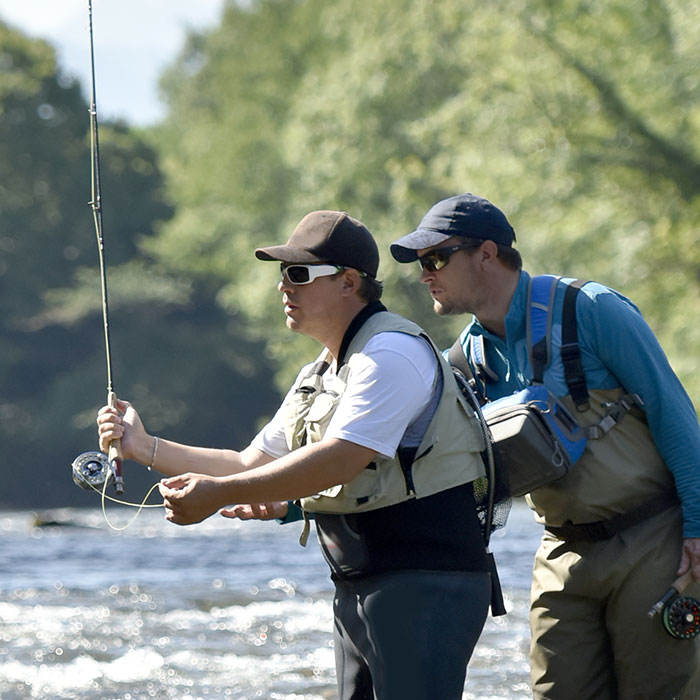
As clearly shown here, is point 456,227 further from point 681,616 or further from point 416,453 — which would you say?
point 681,616

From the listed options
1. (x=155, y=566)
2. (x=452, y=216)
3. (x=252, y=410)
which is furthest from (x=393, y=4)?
(x=452, y=216)

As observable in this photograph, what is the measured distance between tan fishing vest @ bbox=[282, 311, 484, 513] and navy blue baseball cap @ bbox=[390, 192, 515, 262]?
1.86 ft

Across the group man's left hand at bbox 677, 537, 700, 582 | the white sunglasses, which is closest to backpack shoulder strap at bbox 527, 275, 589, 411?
man's left hand at bbox 677, 537, 700, 582

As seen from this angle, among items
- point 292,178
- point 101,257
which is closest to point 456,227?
point 101,257

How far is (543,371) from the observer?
3896mm

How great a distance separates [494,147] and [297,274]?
18.4 m

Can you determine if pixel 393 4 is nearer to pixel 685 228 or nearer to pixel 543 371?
pixel 685 228

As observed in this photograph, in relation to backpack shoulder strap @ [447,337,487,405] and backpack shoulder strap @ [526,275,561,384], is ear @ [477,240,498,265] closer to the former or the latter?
backpack shoulder strap @ [526,275,561,384]

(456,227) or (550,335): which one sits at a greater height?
(456,227)

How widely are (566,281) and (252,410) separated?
38963 mm

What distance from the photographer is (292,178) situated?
127 ft

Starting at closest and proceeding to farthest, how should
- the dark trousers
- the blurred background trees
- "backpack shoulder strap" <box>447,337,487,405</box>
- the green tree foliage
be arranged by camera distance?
the dark trousers < "backpack shoulder strap" <box>447,337,487,405</box> < the green tree foliage < the blurred background trees

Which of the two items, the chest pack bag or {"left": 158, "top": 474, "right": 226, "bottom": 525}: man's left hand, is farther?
the chest pack bag

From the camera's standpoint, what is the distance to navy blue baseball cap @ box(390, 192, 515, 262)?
393cm
